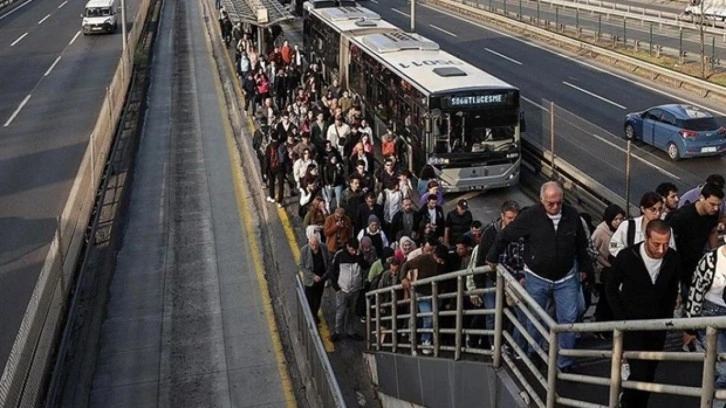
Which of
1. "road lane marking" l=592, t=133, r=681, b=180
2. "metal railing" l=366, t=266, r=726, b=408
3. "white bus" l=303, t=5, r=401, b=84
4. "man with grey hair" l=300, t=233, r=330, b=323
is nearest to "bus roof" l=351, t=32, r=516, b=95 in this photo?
"white bus" l=303, t=5, r=401, b=84

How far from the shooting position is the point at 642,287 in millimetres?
6438

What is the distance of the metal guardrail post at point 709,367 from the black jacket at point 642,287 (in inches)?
78.1

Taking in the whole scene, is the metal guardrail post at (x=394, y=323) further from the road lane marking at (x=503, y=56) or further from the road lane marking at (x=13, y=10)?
the road lane marking at (x=13, y=10)

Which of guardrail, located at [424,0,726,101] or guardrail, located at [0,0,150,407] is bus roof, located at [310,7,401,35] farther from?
guardrail, located at [424,0,726,101]

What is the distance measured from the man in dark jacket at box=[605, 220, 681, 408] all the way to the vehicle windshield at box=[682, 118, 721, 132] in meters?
17.3

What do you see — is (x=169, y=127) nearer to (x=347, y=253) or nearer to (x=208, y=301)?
(x=208, y=301)

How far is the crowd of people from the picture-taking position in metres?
6.44

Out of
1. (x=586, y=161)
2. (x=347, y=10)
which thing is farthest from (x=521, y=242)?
(x=347, y=10)

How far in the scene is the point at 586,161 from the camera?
21.2m

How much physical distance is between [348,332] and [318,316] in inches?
31.2

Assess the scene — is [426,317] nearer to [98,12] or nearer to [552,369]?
[552,369]

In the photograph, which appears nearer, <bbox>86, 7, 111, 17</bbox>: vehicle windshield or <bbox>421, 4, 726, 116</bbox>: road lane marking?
<bbox>421, 4, 726, 116</bbox>: road lane marking

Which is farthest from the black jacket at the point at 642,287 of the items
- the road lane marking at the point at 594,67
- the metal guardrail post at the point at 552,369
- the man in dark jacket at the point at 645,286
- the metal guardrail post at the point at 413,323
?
the road lane marking at the point at 594,67

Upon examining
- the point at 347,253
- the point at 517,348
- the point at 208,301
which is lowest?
the point at 208,301
